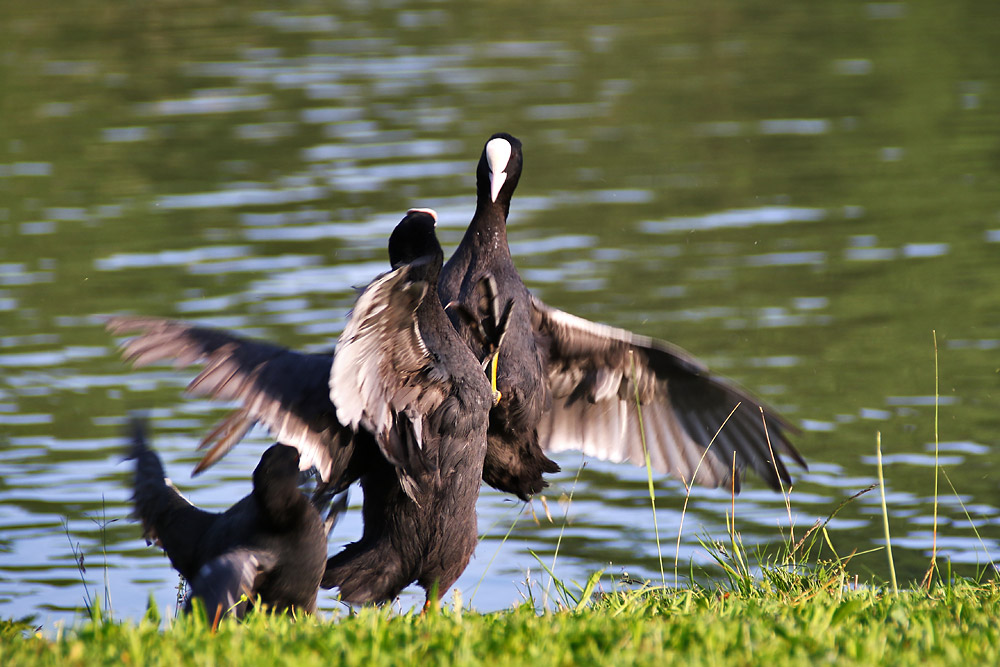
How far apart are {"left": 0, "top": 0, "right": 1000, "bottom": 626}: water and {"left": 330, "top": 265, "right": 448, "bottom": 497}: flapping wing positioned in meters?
1.43

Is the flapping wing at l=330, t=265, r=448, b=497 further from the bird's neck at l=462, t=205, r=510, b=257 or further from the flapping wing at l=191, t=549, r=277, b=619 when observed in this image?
the bird's neck at l=462, t=205, r=510, b=257

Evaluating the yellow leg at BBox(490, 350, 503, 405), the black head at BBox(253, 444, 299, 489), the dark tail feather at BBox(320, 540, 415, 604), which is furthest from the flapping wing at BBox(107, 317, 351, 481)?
the yellow leg at BBox(490, 350, 503, 405)

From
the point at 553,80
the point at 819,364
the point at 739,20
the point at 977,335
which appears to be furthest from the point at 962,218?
the point at 739,20

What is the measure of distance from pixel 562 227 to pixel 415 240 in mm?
8338

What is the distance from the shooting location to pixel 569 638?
13.0 ft

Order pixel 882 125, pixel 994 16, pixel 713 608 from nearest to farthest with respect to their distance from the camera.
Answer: pixel 713 608
pixel 882 125
pixel 994 16

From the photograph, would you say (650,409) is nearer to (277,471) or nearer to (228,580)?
(277,471)

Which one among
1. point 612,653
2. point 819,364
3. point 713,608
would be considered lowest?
point 819,364

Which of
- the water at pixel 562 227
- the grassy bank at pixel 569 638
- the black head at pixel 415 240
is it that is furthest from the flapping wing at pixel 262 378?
the water at pixel 562 227

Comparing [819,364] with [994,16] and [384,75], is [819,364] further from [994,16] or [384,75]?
[994,16]

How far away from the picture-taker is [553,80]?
2017 centimetres

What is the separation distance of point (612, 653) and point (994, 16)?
71.7 ft

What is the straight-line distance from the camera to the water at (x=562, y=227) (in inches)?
326

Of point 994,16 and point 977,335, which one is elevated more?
point 994,16
